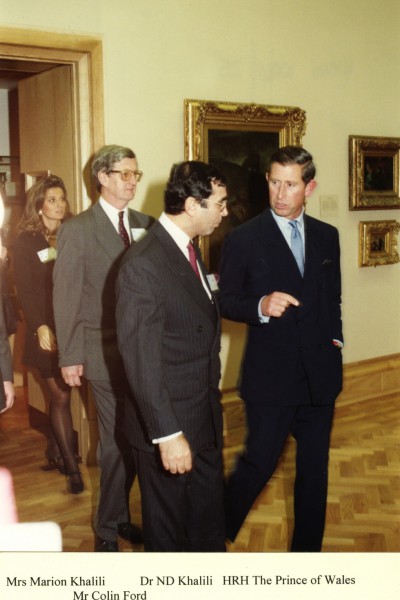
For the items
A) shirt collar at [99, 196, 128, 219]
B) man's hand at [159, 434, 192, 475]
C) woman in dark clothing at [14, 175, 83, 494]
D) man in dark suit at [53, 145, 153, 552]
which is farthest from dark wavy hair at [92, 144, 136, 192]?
man's hand at [159, 434, 192, 475]

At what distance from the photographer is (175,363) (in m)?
2.55

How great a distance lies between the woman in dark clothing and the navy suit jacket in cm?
162

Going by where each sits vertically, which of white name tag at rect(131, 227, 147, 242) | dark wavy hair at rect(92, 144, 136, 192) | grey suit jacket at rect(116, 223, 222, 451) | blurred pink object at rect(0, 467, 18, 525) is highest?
dark wavy hair at rect(92, 144, 136, 192)

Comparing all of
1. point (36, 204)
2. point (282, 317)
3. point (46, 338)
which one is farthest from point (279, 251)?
point (36, 204)

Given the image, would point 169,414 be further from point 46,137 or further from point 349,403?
point 349,403

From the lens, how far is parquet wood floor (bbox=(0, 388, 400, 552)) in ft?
12.0

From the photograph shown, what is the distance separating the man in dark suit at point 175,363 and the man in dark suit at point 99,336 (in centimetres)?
92

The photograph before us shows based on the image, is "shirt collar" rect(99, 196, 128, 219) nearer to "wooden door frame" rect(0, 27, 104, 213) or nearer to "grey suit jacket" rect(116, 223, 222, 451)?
"wooden door frame" rect(0, 27, 104, 213)

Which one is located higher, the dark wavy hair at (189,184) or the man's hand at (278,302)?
the dark wavy hair at (189,184)

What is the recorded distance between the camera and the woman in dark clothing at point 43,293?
4.48 meters

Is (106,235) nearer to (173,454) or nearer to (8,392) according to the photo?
(8,392)

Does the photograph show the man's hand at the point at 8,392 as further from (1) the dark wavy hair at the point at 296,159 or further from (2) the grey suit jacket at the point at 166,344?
(1) the dark wavy hair at the point at 296,159

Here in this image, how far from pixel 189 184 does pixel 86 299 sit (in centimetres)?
122

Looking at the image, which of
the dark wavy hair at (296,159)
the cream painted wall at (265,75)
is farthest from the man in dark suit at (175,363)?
the cream painted wall at (265,75)
